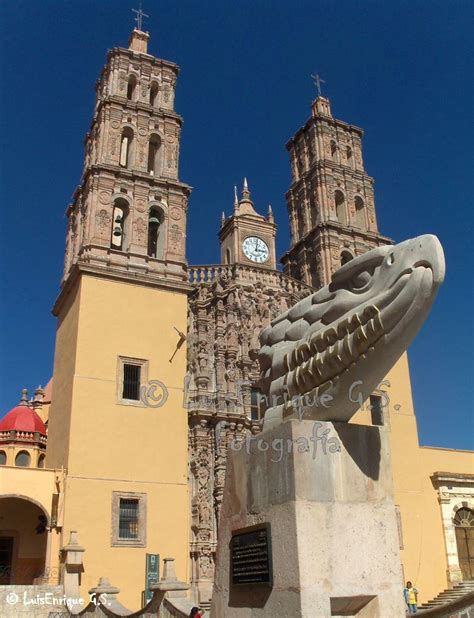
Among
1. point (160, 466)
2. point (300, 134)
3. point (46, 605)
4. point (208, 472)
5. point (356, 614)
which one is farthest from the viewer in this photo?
point (300, 134)

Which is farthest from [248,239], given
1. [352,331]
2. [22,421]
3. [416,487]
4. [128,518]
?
[352,331]

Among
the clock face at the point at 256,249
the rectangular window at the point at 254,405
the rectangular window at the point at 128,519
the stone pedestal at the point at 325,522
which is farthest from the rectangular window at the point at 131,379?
the stone pedestal at the point at 325,522

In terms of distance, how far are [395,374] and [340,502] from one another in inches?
716

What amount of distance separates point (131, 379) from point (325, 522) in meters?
13.0

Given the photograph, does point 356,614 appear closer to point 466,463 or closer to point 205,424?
point 205,424

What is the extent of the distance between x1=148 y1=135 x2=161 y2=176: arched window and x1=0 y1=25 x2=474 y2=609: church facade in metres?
0.06

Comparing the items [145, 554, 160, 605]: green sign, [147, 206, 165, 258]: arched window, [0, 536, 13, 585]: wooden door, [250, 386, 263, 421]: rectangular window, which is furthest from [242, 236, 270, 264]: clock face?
[0, 536, 13, 585]: wooden door

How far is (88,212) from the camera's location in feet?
60.6

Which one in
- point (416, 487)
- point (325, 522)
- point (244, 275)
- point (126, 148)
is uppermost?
point (126, 148)

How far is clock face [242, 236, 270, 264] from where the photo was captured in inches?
960

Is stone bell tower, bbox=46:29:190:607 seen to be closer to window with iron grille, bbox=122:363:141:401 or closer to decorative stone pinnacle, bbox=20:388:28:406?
window with iron grille, bbox=122:363:141:401

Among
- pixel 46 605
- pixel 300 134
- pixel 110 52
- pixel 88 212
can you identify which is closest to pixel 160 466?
pixel 46 605

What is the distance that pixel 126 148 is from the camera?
2127 cm

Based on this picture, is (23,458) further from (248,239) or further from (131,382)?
(248,239)
